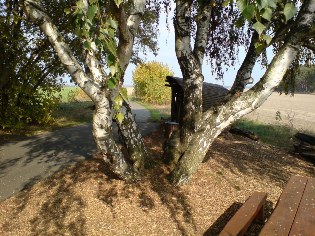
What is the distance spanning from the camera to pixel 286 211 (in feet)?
13.3

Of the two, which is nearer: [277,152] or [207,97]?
[277,152]

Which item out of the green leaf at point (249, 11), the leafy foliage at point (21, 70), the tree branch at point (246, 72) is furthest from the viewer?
the leafy foliage at point (21, 70)

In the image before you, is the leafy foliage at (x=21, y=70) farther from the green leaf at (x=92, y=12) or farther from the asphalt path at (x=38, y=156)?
the green leaf at (x=92, y=12)

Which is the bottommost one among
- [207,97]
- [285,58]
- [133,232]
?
[133,232]

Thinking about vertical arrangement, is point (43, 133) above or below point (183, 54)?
below

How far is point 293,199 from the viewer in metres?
4.45

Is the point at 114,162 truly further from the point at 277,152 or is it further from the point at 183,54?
the point at 277,152

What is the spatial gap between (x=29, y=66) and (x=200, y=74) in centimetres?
859

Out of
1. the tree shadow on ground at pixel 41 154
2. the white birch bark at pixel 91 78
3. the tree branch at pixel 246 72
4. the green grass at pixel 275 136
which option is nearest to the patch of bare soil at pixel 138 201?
the tree shadow on ground at pixel 41 154

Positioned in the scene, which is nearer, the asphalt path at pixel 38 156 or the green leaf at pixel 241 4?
the green leaf at pixel 241 4

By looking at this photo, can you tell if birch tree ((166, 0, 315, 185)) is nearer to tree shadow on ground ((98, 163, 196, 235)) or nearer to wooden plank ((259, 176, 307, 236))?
tree shadow on ground ((98, 163, 196, 235))

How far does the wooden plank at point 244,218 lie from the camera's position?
4.13 meters

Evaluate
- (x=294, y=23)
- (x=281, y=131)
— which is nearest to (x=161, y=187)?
(x=294, y=23)

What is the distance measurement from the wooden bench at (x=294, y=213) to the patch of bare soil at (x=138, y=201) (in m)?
1.15
